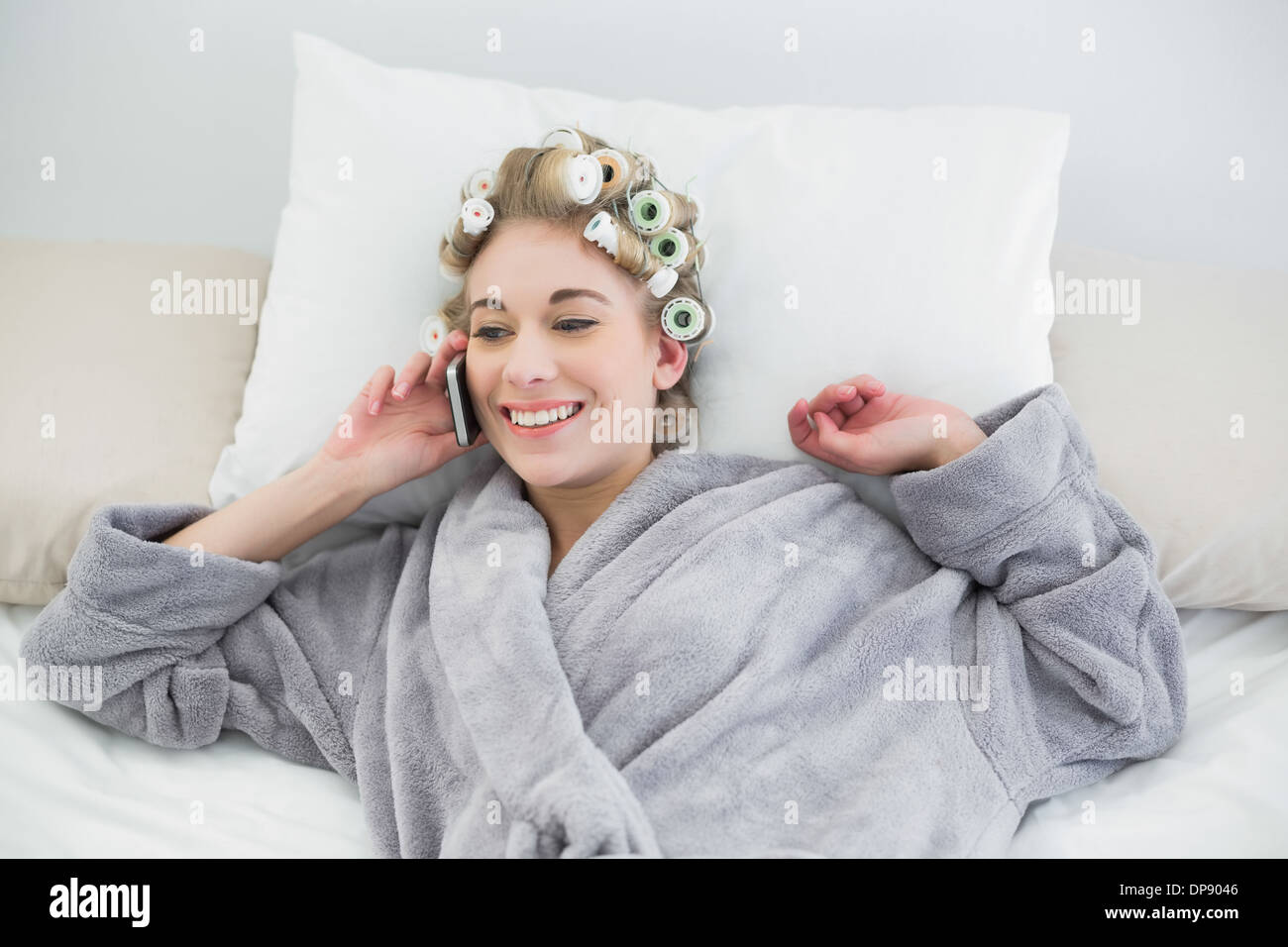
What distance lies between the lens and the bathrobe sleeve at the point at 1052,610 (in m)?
1.19

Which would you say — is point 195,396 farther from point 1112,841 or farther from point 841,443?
point 1112,841

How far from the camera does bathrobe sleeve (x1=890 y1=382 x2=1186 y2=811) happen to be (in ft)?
3.89

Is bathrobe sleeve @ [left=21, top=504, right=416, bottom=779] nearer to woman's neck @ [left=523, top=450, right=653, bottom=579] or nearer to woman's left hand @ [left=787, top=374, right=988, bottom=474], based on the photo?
woman's neck @ [left=523, top=450, right=653, bottom=579]

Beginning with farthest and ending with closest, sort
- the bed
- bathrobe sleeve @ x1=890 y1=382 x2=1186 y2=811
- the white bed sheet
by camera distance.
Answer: the bed → bathrobe sleeve @ x1=890 y1=382 x2=1186 y2=811 → the white bed sheet

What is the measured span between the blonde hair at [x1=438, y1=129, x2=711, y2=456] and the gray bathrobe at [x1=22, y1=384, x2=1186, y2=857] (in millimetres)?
250

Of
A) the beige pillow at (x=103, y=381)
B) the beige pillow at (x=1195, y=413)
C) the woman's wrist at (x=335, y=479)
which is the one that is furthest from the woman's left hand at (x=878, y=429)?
the beige pillow at (x=103, y=381)

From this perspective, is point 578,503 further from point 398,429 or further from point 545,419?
point 398,429

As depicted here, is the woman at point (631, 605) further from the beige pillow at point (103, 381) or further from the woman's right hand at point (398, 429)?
the beige pillow at point (103, 381)

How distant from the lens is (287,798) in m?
1.20

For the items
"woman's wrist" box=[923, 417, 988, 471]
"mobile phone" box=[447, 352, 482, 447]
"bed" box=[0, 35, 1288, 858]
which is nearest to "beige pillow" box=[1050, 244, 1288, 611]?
"bed" box=[0, 35, 1288, 858]

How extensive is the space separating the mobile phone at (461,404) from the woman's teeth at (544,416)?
0.24ft

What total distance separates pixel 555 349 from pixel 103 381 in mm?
678
